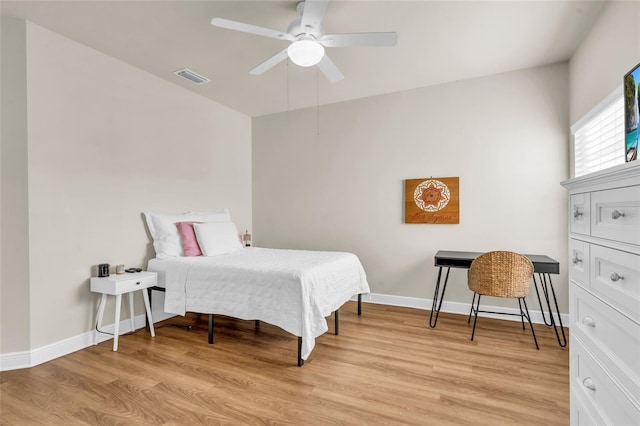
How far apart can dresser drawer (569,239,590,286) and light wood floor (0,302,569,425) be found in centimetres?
107

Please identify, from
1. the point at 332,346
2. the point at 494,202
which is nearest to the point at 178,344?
the point at 332,346

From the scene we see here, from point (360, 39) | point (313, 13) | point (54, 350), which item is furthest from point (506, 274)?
point (54, 350)

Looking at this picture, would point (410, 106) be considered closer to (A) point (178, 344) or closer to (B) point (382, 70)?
(B) point (382, 70)

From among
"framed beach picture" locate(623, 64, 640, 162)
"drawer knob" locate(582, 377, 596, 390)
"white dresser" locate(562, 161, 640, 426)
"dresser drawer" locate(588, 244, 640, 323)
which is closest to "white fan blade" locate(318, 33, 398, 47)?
"framed beach picture" locate(623, 64, 640, 162)

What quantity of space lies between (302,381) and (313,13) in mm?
2458

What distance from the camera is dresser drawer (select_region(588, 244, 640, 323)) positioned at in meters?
0.90

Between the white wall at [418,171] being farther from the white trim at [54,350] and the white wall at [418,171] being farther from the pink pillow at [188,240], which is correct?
the white trim at [54,350]

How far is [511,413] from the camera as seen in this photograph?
196 cm

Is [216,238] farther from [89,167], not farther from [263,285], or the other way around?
[89,167]

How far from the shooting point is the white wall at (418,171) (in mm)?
3523

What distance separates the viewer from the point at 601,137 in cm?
269

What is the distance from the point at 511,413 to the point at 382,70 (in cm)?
317

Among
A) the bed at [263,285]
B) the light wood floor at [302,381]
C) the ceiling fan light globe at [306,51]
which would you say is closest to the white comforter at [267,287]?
the bed at [263,285]

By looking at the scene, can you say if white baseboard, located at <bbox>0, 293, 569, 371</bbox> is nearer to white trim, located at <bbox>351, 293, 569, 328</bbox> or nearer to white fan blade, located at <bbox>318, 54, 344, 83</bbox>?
white trim, located at <bbox>351, 293, 569, 328</bbox>
